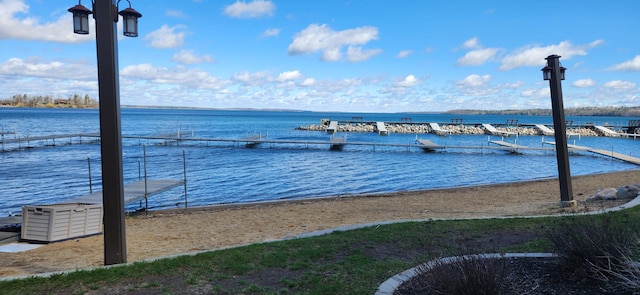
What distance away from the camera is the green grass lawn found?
162 inches

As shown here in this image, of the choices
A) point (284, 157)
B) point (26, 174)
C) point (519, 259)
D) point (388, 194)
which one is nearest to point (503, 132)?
point (284, 157)

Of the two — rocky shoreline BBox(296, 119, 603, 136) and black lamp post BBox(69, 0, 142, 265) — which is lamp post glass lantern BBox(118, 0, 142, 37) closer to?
black lamp post BBox(69, 0, 142, 265)

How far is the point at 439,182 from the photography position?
20.1m

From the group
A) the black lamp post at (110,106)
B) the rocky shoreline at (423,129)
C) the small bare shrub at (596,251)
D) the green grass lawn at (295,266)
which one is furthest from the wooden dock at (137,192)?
the rocky shoreline at (423,129)

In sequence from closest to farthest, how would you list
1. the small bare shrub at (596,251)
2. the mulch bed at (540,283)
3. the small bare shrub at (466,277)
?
the small bare shrub at (466,277) → the mulch bed at (540,283) → the small bare shrub at (596,251)

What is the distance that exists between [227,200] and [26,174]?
12.4 metres

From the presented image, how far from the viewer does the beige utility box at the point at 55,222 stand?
7.69 meters

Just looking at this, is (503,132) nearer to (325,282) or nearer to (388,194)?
(388,194)

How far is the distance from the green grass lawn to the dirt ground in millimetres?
1758

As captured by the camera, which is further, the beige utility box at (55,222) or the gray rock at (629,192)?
the gray rock at (629,192)

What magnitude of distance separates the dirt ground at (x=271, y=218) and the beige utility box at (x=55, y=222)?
0.21 metres

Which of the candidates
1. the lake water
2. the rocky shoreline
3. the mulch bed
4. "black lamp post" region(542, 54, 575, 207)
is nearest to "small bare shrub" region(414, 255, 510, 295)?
the mulch bed

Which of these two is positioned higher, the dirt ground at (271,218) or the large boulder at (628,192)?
the large boulder at (628,192)

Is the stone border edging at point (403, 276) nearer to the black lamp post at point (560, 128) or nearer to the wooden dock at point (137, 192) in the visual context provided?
the black lamp post at point (560, 128)
